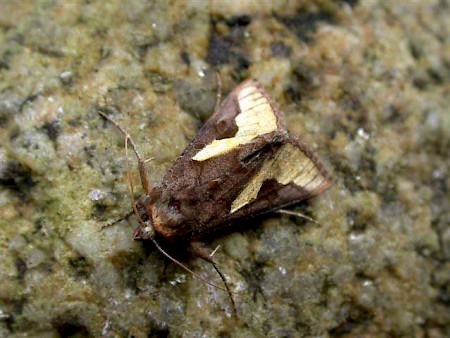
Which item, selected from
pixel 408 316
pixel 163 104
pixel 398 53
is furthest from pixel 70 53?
pixel 408 316

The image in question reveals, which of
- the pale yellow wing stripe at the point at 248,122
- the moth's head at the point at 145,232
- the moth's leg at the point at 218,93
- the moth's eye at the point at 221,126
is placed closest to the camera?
the moth's head at the point at 145,232

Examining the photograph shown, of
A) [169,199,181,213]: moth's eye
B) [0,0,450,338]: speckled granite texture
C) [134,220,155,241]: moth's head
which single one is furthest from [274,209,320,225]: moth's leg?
[134,220,155,241]: moth's head

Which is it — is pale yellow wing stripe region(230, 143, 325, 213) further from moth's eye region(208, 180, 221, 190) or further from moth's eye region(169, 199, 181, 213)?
moth's eye region(169, 199, 181, 213)

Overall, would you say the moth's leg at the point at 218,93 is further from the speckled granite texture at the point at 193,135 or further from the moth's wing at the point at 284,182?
the moth's wing at the point at 284,182

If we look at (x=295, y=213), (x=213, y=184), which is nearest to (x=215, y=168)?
(x=213, y=184)

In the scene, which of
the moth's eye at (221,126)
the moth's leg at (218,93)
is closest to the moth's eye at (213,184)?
the moth's eye at (221,126)

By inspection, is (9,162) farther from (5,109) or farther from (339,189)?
(339,189)

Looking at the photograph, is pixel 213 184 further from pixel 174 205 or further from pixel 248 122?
pixel 248 122
